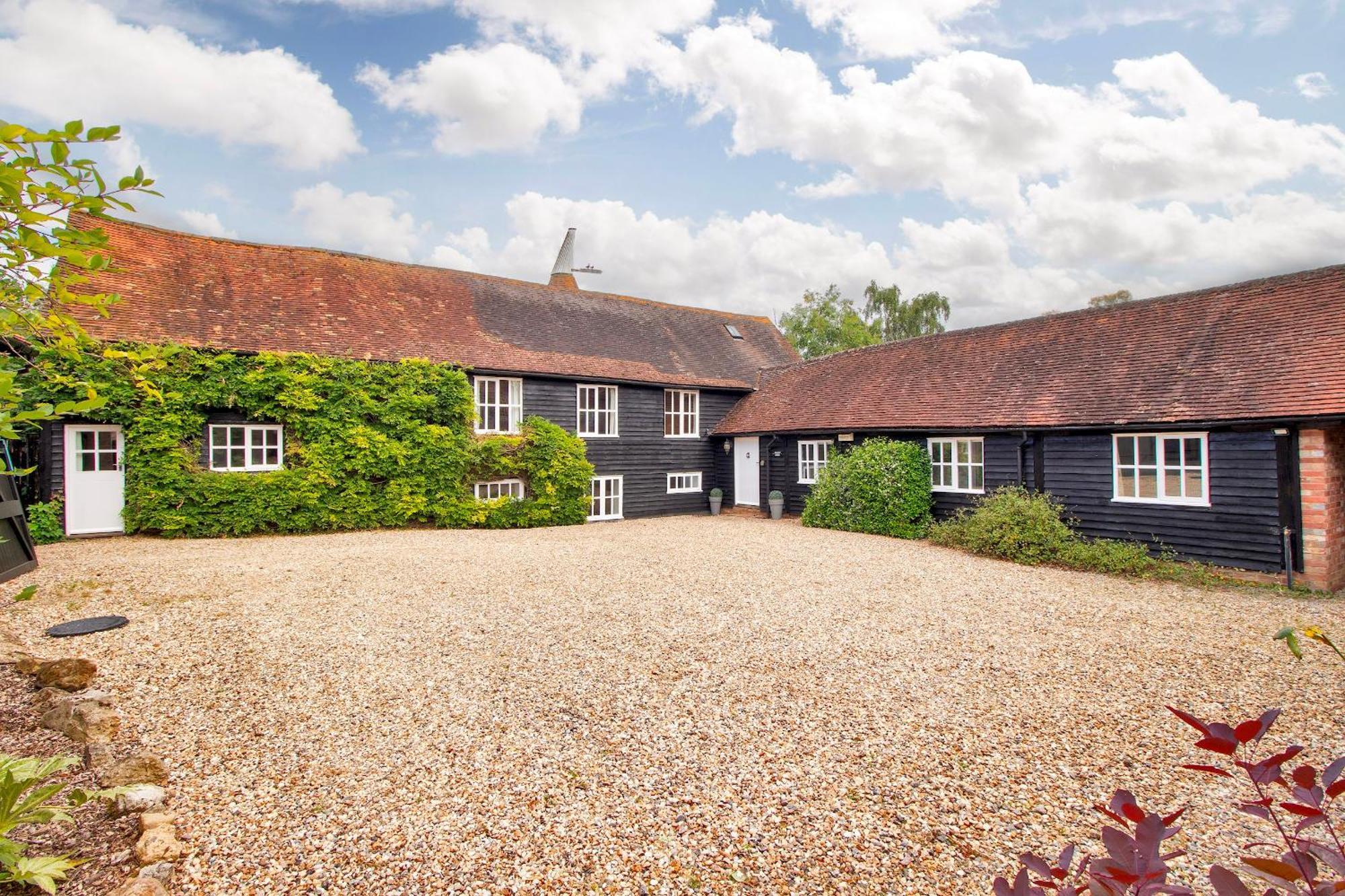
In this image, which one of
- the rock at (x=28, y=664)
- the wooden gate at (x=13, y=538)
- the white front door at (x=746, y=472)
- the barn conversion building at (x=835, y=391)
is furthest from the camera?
the white front door at (x=746, y=472)

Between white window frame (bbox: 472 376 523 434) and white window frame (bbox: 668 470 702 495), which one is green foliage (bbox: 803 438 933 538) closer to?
white window frame (bbox: 668 470 702 495)

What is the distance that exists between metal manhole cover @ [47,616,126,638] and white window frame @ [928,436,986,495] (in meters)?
13.9

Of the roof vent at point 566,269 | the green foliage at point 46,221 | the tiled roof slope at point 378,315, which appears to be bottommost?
the green foliage at point 46,221

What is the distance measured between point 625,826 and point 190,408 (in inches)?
523

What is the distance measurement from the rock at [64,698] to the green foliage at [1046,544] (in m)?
12.1

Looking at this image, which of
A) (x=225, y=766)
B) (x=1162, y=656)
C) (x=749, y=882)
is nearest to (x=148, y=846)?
(x=225, y=766)

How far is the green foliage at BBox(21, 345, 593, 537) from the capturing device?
1245 centimetres

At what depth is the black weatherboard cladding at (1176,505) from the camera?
32.1ft

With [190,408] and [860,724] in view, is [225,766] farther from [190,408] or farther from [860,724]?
[190,408]

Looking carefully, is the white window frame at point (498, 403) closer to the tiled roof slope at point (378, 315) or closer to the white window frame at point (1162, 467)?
the tiled roof slope at point (378, 315)

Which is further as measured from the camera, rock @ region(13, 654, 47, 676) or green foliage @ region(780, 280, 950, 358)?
green foliage @ region(780, 280, 950, 358)

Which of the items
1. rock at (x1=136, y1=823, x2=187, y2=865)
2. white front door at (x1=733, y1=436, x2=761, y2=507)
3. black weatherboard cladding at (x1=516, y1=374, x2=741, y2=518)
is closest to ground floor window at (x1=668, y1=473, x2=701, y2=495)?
black weatherboard cladding at (x1=516, y1=374, x2=741, y2=518)

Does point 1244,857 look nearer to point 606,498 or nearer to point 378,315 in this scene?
point 606,498

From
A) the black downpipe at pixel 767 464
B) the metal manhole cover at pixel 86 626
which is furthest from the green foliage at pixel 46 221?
the black downpipe at pixel 767 464
